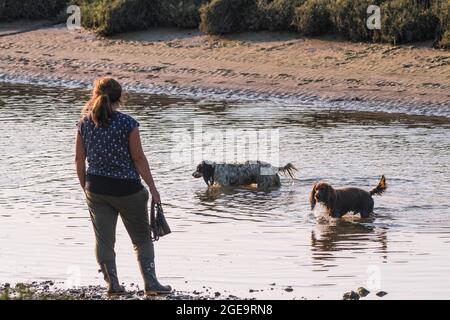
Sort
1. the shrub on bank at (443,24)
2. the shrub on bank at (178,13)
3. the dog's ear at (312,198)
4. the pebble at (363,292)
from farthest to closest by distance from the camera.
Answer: the shrub on bank at (178,13)
the shrub on bank at (443,24)
the dog's ear at (312,198)
the pebble at (363,292)

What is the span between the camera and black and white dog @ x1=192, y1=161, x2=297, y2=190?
1561cm

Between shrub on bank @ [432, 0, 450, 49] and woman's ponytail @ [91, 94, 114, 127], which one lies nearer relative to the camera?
woman's ponytail @ [91, 94, 114, 127]

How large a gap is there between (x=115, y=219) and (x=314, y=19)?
1690 cm

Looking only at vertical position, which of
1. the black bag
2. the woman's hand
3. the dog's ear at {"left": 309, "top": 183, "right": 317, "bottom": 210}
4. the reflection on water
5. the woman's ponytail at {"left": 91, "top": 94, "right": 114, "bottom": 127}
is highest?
the woman's ponytail at {"left": 91, "top": 94, "right": 114, "bottom": 127}

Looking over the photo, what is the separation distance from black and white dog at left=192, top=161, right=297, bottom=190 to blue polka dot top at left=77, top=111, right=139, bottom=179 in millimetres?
6095

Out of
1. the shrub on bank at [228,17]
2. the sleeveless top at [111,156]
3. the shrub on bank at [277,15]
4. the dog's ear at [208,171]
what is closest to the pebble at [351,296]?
the sleeveless top at [111,156]

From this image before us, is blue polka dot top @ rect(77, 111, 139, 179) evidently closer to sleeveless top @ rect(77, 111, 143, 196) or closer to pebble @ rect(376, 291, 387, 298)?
sleeveless top @ rect(77, 111, 143, 196)

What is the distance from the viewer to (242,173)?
15.8 meters

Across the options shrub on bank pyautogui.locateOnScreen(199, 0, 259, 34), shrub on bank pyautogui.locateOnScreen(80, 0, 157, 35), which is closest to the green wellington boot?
shrub on bank pyautogui.locateOnScreen(199, 0, 259, 34)

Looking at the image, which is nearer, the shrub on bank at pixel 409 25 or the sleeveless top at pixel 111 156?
the sleeveless top at pixel 111 156

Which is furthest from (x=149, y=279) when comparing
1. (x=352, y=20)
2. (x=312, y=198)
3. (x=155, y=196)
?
(x=352, y=20)

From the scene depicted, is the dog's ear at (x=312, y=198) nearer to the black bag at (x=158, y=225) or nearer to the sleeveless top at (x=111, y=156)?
the black bag at (x=158, y=225)

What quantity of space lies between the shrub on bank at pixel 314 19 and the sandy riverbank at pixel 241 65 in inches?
12.4

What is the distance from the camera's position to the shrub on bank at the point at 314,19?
85.5 feet
